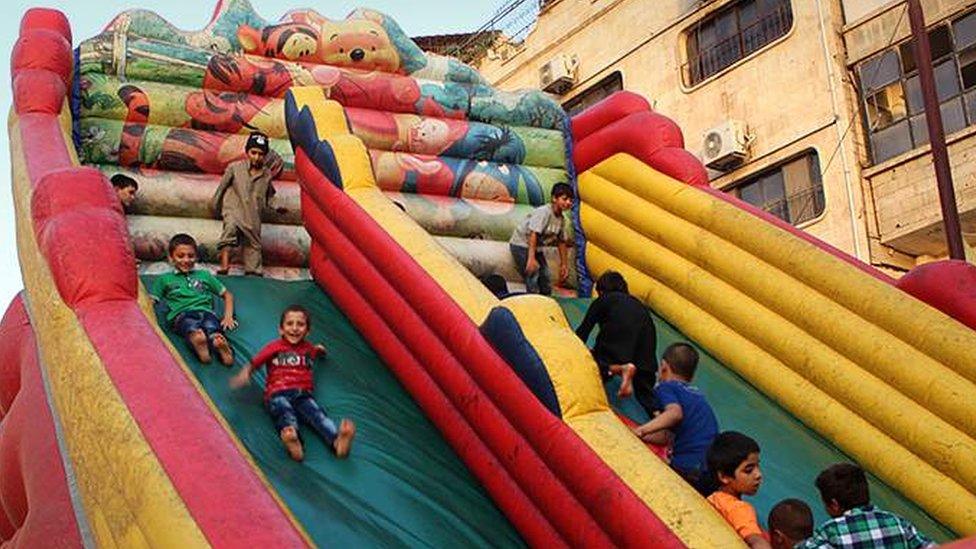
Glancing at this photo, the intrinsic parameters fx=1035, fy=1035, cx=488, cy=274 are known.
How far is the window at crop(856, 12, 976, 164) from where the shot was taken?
13.3 metres

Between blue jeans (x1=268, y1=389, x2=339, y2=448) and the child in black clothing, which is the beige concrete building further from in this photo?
blue jeans (x1=268, y1=389, x2=339, y2=448)

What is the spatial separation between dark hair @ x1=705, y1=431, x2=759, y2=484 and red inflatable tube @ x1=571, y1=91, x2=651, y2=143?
12.7ft

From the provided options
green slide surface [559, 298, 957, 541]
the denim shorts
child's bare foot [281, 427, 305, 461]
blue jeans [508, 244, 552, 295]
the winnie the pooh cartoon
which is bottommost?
green slide surface [559, 298, 957, 541]

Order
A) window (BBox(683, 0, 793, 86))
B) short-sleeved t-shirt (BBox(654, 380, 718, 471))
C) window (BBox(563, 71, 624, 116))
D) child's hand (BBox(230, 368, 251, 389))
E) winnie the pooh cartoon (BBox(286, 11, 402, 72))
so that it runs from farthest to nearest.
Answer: window (BBox(563, 71, 624, 116))
window (BBox(683, 0, 793, 86))
winnie the pooh cartoon (BBox(286, 11, 402, 72))
child's hand (BBox(230, 368, 251, 389))
short-sleeved t-shirt (BBox(654, 380, 718, 471))

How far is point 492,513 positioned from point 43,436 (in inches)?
65.5

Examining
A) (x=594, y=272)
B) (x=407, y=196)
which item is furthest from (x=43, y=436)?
(x=594, y=272)

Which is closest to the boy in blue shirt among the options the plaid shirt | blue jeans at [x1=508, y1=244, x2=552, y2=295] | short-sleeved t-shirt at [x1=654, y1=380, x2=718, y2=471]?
short-sleeved t-shirt at [x1=654, y1=380, x2=718, y2=471]

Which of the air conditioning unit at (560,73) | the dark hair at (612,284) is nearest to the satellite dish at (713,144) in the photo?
the air conditioning unit at (560,73)

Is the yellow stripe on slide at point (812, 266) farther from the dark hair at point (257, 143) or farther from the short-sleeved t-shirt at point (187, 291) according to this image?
the short-sleeved t-shirt at point (187, 291)

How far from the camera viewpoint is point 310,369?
443 centimetres

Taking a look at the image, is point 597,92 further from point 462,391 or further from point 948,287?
point 462,391

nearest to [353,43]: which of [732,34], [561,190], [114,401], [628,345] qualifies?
[561,190]

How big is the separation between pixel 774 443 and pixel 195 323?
2.69 meters

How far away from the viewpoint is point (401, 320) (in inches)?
182
